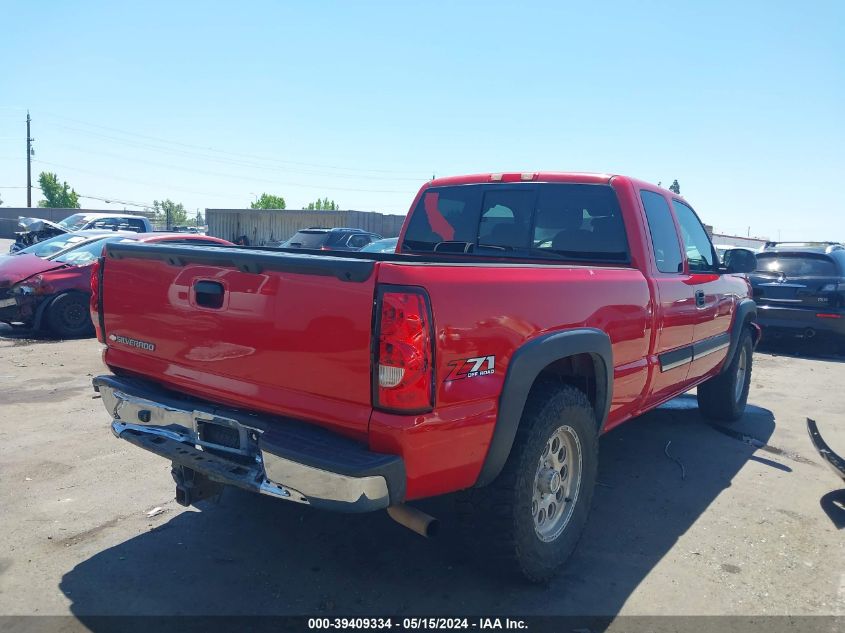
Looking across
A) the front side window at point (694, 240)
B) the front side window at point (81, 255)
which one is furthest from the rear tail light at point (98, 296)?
the front side window at point (81, 255)

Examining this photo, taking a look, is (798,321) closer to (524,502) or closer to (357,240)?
(524,502)

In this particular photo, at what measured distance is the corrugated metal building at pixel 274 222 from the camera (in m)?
33.8

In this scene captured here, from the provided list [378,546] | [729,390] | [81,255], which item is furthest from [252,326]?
[81,255]

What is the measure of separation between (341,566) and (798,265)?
9.35m

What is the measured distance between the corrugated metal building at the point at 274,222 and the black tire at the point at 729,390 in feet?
91.5

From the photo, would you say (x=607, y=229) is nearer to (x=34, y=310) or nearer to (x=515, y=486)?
(x=515, y=486)

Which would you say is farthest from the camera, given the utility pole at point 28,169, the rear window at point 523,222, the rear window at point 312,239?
the utility pole at point 28,169

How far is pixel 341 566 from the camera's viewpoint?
3.23 metres

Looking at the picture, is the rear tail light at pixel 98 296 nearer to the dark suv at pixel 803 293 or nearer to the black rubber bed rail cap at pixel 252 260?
the black rubber bed rail cap at pixel 252 260

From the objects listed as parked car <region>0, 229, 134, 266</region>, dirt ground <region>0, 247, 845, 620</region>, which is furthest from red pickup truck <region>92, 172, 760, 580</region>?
parked car <region>0, 229, 134, 266</region>

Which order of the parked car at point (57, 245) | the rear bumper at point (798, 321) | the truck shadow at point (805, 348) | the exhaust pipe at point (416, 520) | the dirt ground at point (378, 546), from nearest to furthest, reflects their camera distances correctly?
the exhaust pipe at point (416, 520) < the dirt ground at point (378, 546) < the rear bumper at point (798, 321) < the truck shadow at point (805, 348) < the parked car at point (57, 245)

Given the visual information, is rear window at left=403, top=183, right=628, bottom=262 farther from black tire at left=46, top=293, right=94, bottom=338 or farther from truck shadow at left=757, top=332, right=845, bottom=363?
truck shadow at left=757, top=332, right=845, bottom=363

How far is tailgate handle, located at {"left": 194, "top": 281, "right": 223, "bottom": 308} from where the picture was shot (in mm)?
2732

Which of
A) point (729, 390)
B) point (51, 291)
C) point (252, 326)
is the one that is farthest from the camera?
point (51, 291)
